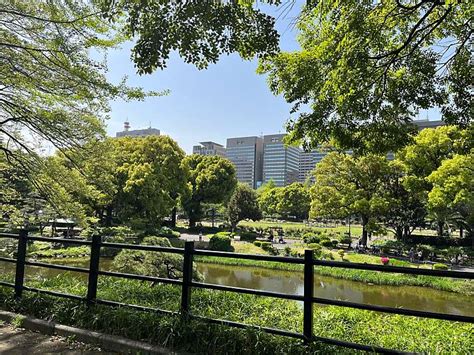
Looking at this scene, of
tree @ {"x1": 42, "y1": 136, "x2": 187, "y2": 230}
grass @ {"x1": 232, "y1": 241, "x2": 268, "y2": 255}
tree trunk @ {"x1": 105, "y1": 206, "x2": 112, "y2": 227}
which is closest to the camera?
tree @ {"x1": 42, "y1": 136, "x2": 187, "y2": 230}

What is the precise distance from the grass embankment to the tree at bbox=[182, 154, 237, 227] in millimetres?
31128

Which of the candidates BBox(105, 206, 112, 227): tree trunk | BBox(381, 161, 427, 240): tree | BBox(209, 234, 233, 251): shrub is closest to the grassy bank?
BBox(209, 234, 233, 251): shrub

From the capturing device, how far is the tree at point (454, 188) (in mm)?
19547

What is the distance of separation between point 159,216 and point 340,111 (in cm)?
2201

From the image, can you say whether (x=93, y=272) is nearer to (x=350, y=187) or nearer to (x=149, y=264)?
(x=149, y=264)

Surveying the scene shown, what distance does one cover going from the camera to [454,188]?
20062 mm

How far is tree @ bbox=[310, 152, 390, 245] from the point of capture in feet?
82.4

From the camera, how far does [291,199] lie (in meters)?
58.5

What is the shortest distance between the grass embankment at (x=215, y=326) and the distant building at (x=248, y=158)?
111m

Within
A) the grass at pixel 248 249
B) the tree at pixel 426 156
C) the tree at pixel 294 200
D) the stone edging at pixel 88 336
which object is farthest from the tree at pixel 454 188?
the tree at pixel 294 200

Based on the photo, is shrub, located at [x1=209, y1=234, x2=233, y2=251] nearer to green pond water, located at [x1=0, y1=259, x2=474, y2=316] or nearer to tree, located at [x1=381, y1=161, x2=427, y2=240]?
green pond water, located at [x1=0, y1=259, x2=474, y2=316]

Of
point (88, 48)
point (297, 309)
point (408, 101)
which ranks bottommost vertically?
point (297, 309)

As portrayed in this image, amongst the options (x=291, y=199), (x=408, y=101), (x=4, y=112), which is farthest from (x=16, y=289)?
(x=291, y=199)

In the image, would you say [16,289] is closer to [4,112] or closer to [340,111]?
[4,112]
